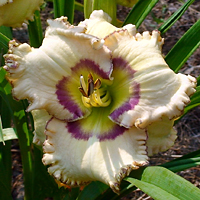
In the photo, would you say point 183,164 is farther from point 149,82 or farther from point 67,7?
point 67,7

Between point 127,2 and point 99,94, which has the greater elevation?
point 127,2

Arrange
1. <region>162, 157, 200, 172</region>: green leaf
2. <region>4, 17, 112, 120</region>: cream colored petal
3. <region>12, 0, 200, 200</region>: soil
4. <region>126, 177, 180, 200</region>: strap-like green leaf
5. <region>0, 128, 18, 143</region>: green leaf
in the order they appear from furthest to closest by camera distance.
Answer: <region>12, 0, 200, 200</region>: soil < <region>0, 128, 18, 143</region>: green leaf < <region>162, 157, 200, 172</region>: green leaf < <region>4, 17, 112, 120</region>: cream colored petal < <region>126, 177, 180, 200</region>: strap-like green leaf

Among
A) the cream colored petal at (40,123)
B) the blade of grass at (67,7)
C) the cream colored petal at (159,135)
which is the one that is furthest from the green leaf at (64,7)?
the cream colored petal at (159,135)

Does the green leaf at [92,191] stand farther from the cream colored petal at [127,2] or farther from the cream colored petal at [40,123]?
the cream colored petal at [127,2]

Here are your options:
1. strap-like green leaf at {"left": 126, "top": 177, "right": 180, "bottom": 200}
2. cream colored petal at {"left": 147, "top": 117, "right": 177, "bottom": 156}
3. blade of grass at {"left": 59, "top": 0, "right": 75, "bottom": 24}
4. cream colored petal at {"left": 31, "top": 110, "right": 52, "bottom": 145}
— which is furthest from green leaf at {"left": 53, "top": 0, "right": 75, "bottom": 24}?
strap-like green leaf at {"left": 126, "top": 177, "right": 180, "bottom": 200}

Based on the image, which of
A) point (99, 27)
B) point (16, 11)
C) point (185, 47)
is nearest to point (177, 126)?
point (185, 47)

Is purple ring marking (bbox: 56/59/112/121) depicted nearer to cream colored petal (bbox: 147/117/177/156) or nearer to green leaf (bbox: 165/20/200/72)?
cream colored petal (bbox: 147/117/177/156)
